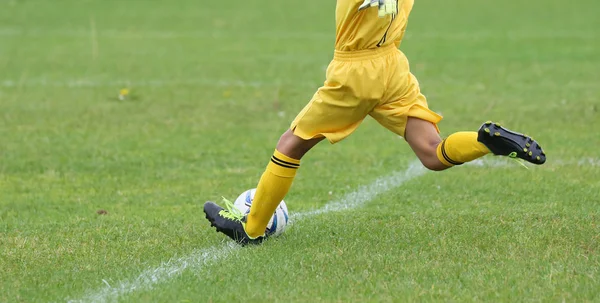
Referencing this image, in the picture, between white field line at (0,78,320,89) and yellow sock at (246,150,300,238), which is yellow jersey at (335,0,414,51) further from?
white field line at (0,78,320,89)

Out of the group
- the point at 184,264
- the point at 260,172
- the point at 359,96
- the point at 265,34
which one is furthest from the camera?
the point at 265,34

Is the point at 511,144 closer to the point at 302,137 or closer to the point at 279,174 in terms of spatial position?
the point at 302,137

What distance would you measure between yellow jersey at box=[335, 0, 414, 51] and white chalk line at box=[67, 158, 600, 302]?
1228 mm

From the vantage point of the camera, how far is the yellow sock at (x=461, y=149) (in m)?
4.74

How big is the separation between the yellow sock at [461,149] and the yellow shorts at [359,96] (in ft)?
0.70

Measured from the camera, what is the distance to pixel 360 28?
15.7ft

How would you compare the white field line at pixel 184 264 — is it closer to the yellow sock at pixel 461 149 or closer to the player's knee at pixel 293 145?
the player's knee at pixel 293 145

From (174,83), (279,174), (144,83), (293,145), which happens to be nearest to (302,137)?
(293,145)

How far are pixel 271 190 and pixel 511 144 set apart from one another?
1.25 metres

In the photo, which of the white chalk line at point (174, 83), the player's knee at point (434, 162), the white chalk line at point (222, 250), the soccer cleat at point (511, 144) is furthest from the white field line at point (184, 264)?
the white chalk line at point (174, 83)

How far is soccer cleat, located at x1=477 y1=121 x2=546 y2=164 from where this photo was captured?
177 inches

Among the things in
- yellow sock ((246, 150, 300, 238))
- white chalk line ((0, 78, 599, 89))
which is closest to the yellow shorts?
yellow sock ((246, 150, 300, 238))

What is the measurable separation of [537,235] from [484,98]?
5.09 meters

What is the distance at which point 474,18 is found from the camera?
17344 mm
